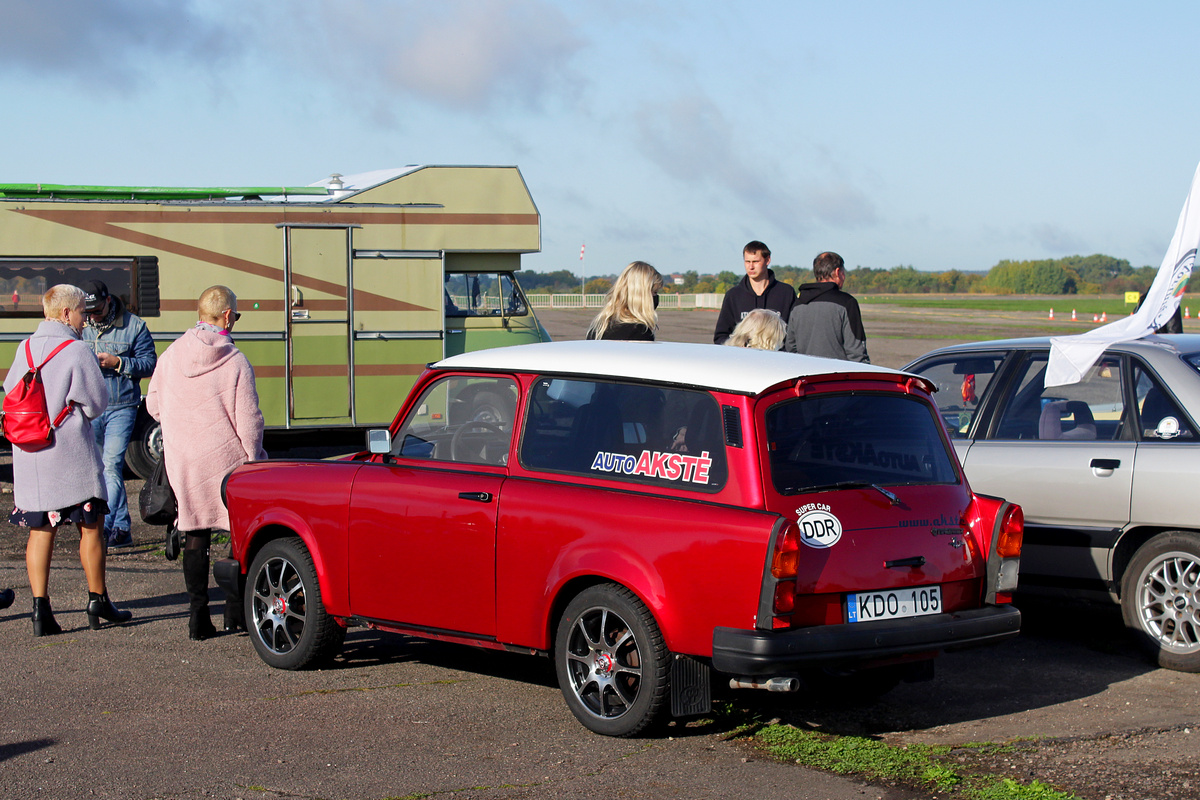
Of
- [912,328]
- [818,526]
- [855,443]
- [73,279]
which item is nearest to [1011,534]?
[855,443]

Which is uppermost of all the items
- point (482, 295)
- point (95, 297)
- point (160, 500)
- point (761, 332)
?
point (482, 295)

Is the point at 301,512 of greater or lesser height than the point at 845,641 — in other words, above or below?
above

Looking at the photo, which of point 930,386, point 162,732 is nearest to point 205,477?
point 162,732

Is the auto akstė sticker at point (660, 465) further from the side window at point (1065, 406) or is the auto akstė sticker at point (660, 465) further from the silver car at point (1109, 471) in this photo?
the side window at point (1065, 406)

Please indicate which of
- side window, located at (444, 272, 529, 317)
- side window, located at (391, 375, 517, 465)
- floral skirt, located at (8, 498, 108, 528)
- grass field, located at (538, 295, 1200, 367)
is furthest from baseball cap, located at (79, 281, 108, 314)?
grass field, located at (538, 295, 1200, 367)

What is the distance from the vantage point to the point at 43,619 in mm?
6793

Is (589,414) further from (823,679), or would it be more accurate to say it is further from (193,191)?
(193,191)

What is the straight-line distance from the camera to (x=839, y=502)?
478 centimetres

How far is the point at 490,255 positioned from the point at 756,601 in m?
9.64

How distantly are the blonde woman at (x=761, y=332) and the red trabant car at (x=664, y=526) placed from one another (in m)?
1.28

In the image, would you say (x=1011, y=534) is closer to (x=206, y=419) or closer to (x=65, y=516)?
(x=206, y=419)

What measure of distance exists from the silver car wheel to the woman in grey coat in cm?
564

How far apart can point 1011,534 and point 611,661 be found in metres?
1.80

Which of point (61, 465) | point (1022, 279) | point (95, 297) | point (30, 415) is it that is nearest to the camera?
point (30, 415)
